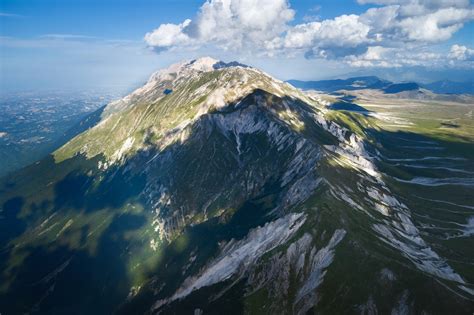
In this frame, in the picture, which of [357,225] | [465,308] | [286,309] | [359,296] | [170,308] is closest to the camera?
[465,308]

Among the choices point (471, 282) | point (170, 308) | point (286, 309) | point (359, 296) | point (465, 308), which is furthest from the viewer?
point (170, 308)

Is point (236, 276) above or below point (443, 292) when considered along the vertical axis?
below

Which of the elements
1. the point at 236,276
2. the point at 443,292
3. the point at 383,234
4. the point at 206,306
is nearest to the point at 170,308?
the point at 206,306

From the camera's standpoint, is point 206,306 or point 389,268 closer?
point 389,268

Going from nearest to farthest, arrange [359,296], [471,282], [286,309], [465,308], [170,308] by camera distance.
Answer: [465,308], [359,296], [286,309], [471,282], [170,308]

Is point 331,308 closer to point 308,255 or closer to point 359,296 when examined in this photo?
point 359,296

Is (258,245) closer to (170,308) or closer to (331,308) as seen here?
(170,308)

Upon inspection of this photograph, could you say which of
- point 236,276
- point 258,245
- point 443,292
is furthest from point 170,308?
point 443,292

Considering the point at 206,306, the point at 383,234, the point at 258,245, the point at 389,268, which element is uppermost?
the point at 389,268

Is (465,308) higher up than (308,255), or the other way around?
(465,308)
